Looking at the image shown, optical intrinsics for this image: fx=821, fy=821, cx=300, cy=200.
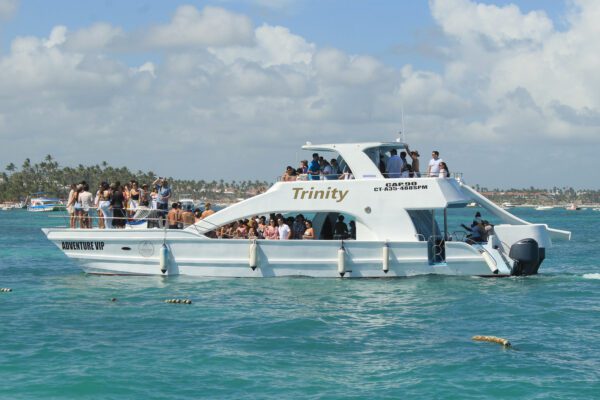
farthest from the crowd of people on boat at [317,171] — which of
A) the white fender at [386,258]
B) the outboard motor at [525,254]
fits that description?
the outboard motor at [525,254]

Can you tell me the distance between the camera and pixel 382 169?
21766 millimetres

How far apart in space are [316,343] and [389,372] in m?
2.14

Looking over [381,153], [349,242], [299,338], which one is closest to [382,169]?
[381,153]

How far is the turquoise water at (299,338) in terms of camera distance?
1152cm

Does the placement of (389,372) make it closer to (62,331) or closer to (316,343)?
(316,343)

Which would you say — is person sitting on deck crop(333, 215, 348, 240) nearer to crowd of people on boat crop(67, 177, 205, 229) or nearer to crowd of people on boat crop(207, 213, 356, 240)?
crowd of people on boat crop(207, 213, 356, 240)

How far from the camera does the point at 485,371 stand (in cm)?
1215

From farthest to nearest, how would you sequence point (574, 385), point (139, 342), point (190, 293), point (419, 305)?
point (190, 293) < point (419, 305) < point (139, 342) < point (574, 385)

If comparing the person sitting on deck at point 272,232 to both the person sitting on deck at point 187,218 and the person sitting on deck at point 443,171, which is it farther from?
the person sitting on deck at point 443,171

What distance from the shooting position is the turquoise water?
11.5 meters

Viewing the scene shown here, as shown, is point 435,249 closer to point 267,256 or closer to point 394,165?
point 394,165

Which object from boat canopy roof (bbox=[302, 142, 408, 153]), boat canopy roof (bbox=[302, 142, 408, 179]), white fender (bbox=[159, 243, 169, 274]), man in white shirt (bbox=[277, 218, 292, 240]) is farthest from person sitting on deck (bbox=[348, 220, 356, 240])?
white fender (bbox=[159, 243, 169, 274])

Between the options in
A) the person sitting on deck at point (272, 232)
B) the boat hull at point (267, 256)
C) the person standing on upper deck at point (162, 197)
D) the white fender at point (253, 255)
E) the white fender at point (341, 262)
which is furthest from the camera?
the person standing on upper deck at point (162, 197)

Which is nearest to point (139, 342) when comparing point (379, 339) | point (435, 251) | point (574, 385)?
point (379, 339)
